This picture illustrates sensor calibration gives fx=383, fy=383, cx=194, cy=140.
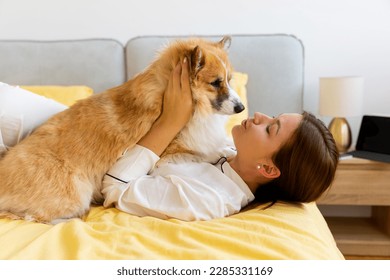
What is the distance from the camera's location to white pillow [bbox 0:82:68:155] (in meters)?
1.56

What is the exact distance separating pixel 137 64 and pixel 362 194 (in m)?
1.73

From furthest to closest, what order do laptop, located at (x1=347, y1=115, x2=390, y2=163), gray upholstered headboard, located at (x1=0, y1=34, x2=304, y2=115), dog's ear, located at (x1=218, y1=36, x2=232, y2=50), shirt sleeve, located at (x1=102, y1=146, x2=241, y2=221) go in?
1. gray upholstered headboard, located at (x1=0, y1=34, x2=304, y2=115)
2. laptop, located at (x1=347, y1=115, x2=390, y2=163)
3. dog's ear, located at (x1=218, y1=36, x2=232, y2=50)
4. shirt sleeve, located at (x1=102, y1=146, x2=241, y2=221)

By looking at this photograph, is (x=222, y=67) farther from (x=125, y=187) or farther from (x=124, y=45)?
(x=124, y=45)

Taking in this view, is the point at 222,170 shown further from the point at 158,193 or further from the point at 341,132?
the point at 341,132

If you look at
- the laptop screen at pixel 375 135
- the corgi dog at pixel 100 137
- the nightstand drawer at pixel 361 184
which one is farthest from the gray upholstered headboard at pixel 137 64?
the corgi dog at pixel 100 137

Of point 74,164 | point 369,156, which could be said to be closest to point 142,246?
point 74,164

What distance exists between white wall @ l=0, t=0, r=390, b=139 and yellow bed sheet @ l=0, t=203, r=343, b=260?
185 centimetres

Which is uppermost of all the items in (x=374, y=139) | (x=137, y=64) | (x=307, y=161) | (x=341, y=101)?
(x=137, y=64)

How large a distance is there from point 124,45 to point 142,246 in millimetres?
2095

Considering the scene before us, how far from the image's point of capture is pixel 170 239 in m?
1.16

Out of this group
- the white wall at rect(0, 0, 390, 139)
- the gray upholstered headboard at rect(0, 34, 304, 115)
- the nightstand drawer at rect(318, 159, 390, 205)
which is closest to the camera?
the nightstand drawer at rect(318, 159, 390, 205)

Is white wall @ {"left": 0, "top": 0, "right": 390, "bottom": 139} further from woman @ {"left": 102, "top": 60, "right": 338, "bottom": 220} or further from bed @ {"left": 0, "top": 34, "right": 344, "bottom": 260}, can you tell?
bed @ {"left": 0, "top": 34, "right": 344, "bottom": 260}

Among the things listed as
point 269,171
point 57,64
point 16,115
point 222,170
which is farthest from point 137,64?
point 269,171

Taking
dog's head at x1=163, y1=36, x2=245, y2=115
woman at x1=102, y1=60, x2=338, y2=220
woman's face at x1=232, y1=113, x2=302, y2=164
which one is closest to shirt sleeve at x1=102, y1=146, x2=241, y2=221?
woman at x1=102, y1=60, x2=338, y2=220
